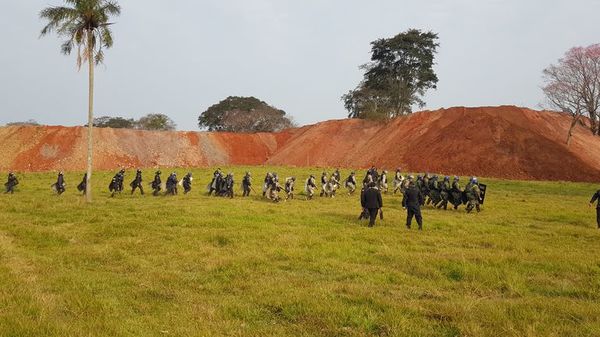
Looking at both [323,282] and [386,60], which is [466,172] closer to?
[386,60]

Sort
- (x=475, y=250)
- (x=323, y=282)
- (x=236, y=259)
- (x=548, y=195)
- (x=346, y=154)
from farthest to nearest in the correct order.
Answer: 1. (x=346, y=154)
2. (x=548, y=195)
3. (x=475, y=250)
4. (x=236, y=259)
5. (x=323, y=282)

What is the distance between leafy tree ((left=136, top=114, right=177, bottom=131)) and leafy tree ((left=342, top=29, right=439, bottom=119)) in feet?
143

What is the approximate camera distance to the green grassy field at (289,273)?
284 inches

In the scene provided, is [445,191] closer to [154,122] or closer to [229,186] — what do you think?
[229,186]

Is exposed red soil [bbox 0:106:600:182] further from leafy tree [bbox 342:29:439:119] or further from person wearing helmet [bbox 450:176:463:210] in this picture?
person wearing helmet [bbox 450:176:463:210]

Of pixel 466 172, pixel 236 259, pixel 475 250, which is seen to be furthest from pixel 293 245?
pixel 466 172

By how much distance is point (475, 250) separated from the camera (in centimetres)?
1322

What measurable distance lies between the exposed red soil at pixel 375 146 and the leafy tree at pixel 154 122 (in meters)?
26.6

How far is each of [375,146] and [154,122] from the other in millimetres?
52203

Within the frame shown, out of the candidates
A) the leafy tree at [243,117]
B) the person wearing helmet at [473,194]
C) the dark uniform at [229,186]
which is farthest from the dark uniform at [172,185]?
the leafy tree at [243,117]

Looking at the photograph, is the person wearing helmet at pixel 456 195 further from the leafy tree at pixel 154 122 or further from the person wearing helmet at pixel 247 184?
the leafy tree at pixel 154 122

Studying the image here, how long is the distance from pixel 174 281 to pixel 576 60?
171ft

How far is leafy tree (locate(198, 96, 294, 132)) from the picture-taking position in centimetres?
8906

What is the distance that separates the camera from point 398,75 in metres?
67.5
